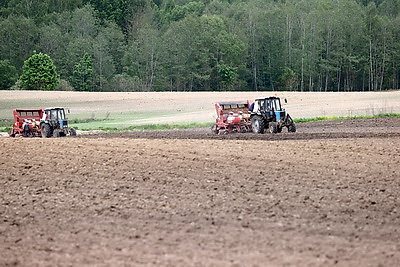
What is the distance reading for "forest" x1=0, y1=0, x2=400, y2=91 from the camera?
9475 centimetres

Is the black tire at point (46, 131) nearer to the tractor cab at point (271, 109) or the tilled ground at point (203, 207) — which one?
the tractor cab at point (271, 109)

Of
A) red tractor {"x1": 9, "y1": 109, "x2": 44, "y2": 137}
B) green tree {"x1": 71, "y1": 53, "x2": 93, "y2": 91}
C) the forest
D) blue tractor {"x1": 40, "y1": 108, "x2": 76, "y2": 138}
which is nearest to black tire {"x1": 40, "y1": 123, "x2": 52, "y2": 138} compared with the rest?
blue tractor {"x1": 40, "y1": 108, "x2": 76, "y2": 138}

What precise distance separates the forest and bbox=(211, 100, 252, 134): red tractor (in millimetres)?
57760

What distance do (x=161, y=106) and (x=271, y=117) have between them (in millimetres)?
27591

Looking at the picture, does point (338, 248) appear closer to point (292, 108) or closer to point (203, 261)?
point (203, 261)

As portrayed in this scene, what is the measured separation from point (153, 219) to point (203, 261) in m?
2.87

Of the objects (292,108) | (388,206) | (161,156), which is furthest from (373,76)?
(388,206)

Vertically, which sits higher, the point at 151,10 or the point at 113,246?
the point at 151,10

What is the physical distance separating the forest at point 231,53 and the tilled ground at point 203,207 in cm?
7164

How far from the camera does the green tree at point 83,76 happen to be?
90.9m

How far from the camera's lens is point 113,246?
10.2 meters

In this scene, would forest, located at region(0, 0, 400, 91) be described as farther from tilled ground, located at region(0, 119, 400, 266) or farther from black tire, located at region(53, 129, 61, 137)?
tilled ground, located at region(0, 119, 400, 266)

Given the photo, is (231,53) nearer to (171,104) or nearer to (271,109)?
(171,104)

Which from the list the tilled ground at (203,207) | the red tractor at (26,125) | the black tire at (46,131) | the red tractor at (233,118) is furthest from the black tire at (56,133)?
the tilled ground at (203,207)
